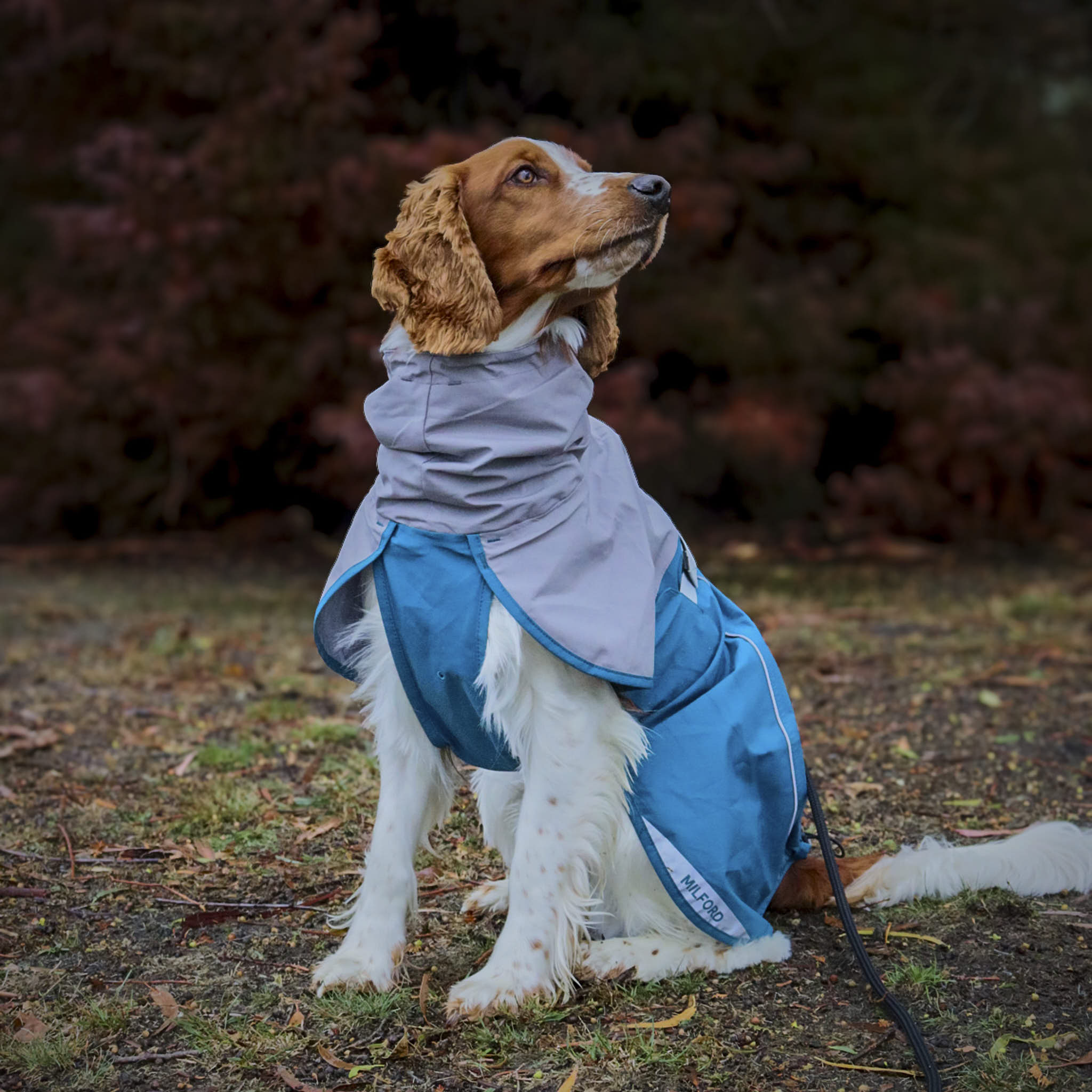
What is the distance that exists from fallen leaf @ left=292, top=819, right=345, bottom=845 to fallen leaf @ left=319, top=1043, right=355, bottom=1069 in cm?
111

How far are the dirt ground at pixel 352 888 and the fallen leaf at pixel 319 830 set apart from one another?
0.06ft

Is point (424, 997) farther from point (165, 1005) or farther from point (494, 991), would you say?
point (165, 1005)

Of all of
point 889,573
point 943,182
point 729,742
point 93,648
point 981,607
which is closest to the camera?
point 729,742

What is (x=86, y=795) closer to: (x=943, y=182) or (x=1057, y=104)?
(x=943, y=182)

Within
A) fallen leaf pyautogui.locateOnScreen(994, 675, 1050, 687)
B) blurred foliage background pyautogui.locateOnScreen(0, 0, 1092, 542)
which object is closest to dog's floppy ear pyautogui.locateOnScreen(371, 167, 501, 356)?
fallen leaf pyautogui.locateOnScreen(994, 675, 1050, 687)

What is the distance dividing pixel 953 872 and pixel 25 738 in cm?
313

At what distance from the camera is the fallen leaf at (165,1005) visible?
8.70ft

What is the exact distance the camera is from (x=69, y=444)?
929cm

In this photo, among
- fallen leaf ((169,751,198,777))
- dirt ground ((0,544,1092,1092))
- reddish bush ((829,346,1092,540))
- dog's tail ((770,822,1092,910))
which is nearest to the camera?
dirt ground ((0,544,1092,1092))

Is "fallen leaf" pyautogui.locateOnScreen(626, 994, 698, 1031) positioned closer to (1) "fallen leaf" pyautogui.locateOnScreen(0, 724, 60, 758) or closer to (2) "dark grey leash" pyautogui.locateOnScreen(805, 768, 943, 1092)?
(2) "dark grey leash" pyautogui.locateOnScreen(805, 768, 943, 1092)

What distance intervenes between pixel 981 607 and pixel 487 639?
520 centimetres

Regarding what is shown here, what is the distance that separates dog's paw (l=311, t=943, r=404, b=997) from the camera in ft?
9.07

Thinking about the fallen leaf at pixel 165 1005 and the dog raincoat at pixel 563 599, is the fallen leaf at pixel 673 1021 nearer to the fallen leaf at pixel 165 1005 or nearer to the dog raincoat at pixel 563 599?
the dog raincoat at pixel 563 599

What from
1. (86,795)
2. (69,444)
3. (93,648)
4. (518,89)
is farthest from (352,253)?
(86,795)
